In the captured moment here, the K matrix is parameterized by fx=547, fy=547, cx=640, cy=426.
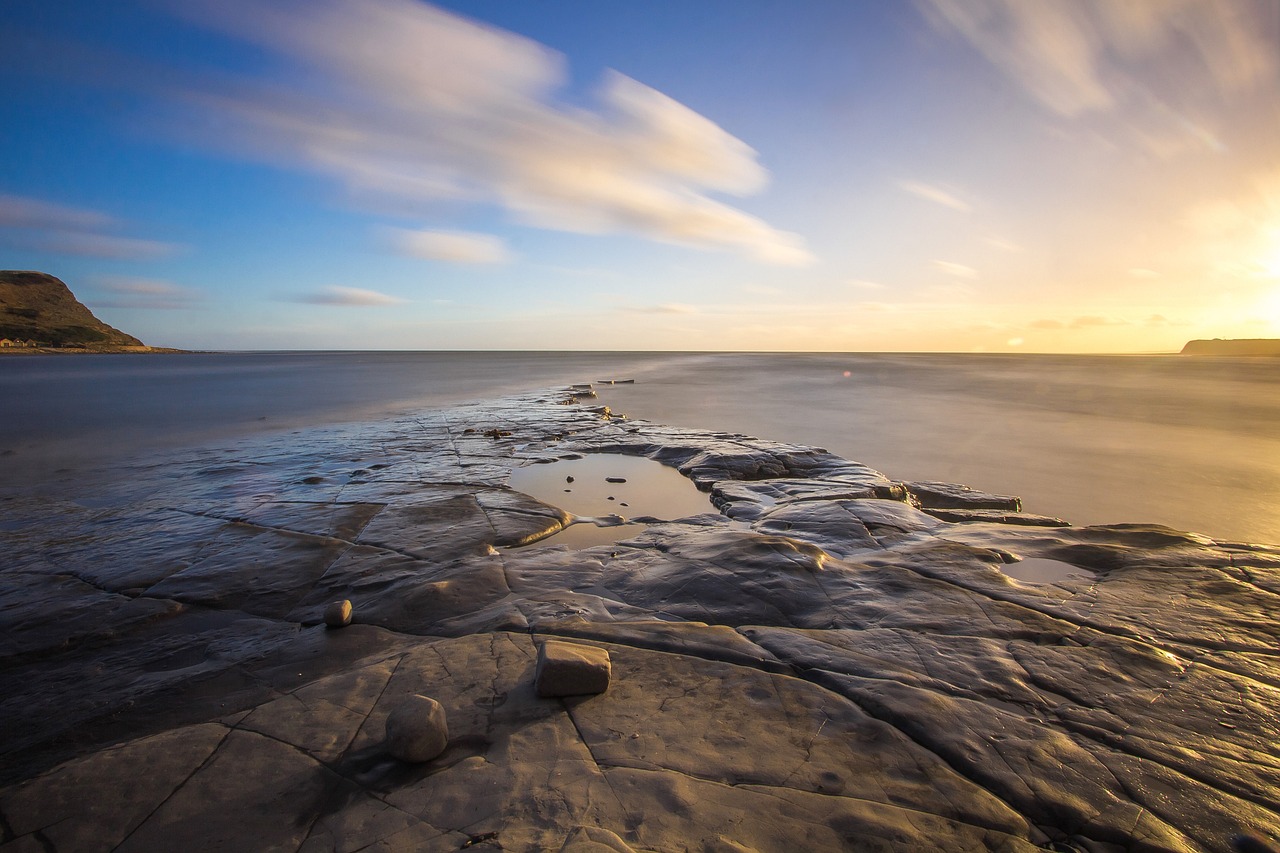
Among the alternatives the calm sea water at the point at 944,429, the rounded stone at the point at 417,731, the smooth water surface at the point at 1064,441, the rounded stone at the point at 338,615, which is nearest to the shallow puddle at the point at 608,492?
the rounded stone at the point at 338,615

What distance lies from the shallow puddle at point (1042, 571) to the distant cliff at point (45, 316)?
463 ft

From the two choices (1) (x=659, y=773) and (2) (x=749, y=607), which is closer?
(1) (x=659, y=773)

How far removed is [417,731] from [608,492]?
A: 6.78 m

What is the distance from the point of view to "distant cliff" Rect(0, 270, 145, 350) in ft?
326

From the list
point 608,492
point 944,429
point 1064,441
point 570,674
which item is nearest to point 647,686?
point 570,674

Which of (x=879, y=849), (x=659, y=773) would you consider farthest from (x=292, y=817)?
(x=879, y=849)

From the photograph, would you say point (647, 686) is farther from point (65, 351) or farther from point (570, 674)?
point (65, 351)

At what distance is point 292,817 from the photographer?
8.09 feet

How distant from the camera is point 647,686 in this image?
3494 millimetres

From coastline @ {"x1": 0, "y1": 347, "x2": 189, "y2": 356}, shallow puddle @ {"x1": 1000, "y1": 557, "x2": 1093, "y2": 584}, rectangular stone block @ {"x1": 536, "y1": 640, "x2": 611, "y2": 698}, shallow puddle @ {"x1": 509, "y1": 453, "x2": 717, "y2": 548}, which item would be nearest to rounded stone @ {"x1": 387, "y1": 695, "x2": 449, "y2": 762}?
rectangular stone block @ {"x1": 536, "y1": 640, "x2": 611, "y2": 698}

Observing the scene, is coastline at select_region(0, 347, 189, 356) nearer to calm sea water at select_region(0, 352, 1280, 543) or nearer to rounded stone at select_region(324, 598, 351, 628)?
calm sea water at select_region(0, 352, 1280, 543)

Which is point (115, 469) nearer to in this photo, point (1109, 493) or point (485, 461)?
point (485, 461)

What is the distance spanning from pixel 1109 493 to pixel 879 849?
12112mm

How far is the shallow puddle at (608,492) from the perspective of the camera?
295 inches
